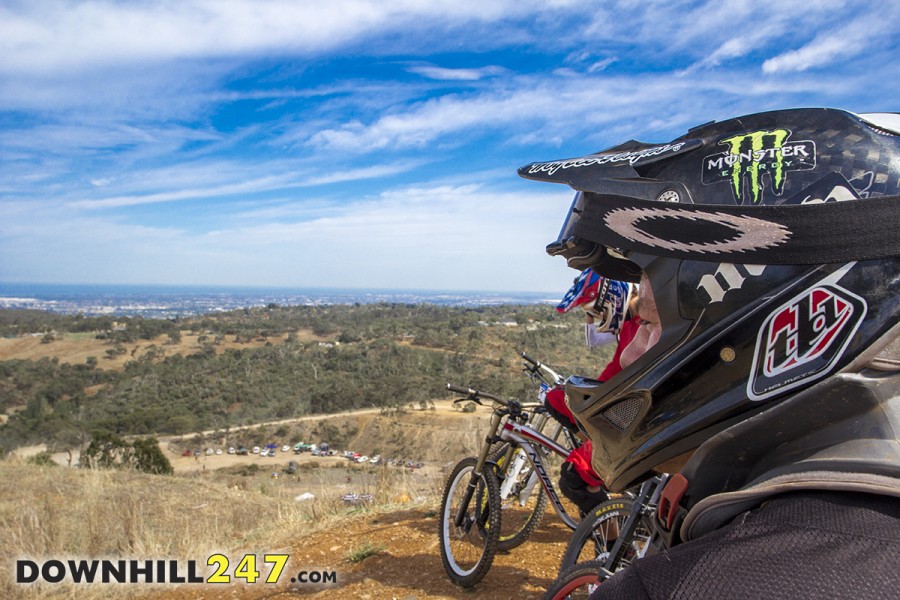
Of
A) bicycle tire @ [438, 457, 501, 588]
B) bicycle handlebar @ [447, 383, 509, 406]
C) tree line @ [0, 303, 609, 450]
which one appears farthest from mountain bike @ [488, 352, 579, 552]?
tree line @ [0, 303, 609, 450]

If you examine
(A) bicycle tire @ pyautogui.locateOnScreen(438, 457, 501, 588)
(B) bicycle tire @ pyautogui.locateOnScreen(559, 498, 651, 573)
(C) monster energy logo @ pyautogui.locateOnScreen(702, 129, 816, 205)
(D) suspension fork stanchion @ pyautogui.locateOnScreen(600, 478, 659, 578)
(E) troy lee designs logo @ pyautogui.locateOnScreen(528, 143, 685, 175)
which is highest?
(E) troy lee designs logo @ pyautogui.locateOnScreen(528, 143, 685, 175)

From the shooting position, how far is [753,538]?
0.71 m

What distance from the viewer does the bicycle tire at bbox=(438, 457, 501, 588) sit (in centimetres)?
429

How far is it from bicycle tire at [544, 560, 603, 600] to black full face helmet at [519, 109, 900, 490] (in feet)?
4.70

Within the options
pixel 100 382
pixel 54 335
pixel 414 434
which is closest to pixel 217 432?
pixel 414 434

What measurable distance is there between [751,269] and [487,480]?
3.86m

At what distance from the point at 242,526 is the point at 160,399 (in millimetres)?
35143

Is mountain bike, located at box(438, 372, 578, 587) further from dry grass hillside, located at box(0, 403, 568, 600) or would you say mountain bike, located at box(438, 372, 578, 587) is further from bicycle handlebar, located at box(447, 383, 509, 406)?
dry grass hillside, located at box(0, 403, 568, 600)

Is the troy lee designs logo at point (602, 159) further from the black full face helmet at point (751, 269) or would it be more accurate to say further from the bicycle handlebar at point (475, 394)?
the bicycle handlebar at point (475, 394)

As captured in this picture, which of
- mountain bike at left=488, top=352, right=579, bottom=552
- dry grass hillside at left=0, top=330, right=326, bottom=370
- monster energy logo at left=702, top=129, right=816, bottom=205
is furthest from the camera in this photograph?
dry grass hillside at left=0, top=330, right=326, bottom=370

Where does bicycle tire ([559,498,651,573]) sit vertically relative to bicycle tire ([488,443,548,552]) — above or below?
above

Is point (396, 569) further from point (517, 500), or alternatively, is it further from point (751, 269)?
point (751, 269)

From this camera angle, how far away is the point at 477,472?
15.1ft

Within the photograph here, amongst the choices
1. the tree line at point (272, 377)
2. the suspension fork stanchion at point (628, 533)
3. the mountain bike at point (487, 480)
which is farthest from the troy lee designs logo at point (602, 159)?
the tree line at point (272, 377)
